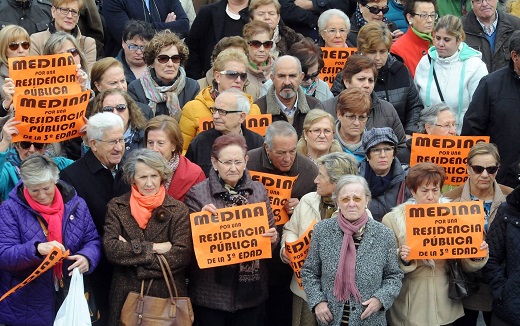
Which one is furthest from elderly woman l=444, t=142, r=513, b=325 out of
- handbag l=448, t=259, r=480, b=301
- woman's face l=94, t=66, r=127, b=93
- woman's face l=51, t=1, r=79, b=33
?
woman's face l=51, t=1, r=79, b=33

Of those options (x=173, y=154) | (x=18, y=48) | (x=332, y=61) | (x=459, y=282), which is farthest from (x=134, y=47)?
(x=459, y=282)

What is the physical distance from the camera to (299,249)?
9.84 metres

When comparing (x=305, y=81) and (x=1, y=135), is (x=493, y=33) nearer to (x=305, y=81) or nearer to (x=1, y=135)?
(x=305, y=81)

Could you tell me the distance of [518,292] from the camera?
976 cm

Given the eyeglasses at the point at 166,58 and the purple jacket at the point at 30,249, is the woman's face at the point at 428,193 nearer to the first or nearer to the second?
the purple jacket at the point at 30,249

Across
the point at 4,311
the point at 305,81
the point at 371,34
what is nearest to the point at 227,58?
the point at 305,81

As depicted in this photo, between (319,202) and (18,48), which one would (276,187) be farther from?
(18,48)

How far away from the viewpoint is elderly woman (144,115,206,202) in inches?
405

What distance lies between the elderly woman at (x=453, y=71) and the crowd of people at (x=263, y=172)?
0.6 inches

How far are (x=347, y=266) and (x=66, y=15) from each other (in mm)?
4900

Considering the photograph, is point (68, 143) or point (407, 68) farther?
point (407, 68)

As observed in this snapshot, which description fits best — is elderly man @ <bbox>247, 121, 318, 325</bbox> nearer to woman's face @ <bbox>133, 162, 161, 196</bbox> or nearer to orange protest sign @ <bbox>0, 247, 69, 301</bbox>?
woman's face @ <bbox>133, 162, 161, 196</bbox>

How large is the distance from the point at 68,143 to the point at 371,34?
3.65 metres

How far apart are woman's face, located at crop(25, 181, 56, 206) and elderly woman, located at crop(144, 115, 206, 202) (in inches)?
45.4
